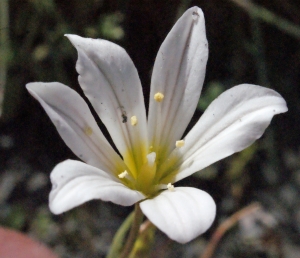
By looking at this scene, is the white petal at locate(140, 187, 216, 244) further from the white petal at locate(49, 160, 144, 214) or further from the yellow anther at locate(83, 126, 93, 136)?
the yellow anther at locate(83, 126, 93, 136)

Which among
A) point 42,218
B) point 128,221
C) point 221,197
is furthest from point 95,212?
point 128,221

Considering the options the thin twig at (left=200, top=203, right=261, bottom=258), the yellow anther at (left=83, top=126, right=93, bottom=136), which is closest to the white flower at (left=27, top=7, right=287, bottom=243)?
the yellow anther at (left=83, top=126, right=93, bottom=136)

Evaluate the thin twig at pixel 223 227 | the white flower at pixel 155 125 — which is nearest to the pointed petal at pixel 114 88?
the white flower at pixel 155 125

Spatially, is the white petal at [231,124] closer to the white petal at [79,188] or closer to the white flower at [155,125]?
the white flower at [155,125]

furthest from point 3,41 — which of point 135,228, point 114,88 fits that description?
point 135,228

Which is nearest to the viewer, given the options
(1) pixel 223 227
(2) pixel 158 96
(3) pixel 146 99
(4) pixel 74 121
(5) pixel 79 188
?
(5) pixel 79 188

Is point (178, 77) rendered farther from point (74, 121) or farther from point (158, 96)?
point (74, 121)

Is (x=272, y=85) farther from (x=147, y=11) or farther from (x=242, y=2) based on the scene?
(x=147, y=11)
